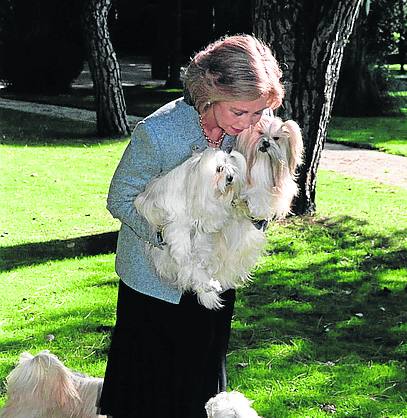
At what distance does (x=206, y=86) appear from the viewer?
3.26 meters

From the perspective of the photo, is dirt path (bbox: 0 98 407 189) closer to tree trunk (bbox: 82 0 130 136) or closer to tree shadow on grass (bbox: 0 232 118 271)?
tree trunk (bbox: 82 0 130 136)

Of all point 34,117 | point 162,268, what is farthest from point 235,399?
point 34,117

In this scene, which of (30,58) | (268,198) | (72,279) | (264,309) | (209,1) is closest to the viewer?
(268,198)

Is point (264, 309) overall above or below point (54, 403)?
below

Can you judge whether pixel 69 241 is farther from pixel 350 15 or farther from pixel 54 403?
pixel 54 403

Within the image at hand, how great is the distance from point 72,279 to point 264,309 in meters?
1.73

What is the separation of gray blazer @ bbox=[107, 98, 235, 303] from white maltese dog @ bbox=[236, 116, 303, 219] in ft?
0.69

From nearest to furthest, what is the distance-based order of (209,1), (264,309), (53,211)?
(264,309), (53,211), (209,1)

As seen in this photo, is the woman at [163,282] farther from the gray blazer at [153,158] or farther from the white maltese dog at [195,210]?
the white maltese dog at [195,210]

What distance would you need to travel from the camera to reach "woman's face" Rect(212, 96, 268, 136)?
3238 mm

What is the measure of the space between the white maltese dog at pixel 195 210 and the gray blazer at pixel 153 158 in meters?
0.11

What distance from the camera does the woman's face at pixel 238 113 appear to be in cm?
324

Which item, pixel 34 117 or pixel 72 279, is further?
pixel 34 117

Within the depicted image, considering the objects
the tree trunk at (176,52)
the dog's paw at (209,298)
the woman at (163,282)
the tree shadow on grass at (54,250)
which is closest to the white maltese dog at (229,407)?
the woman at (163,282)
